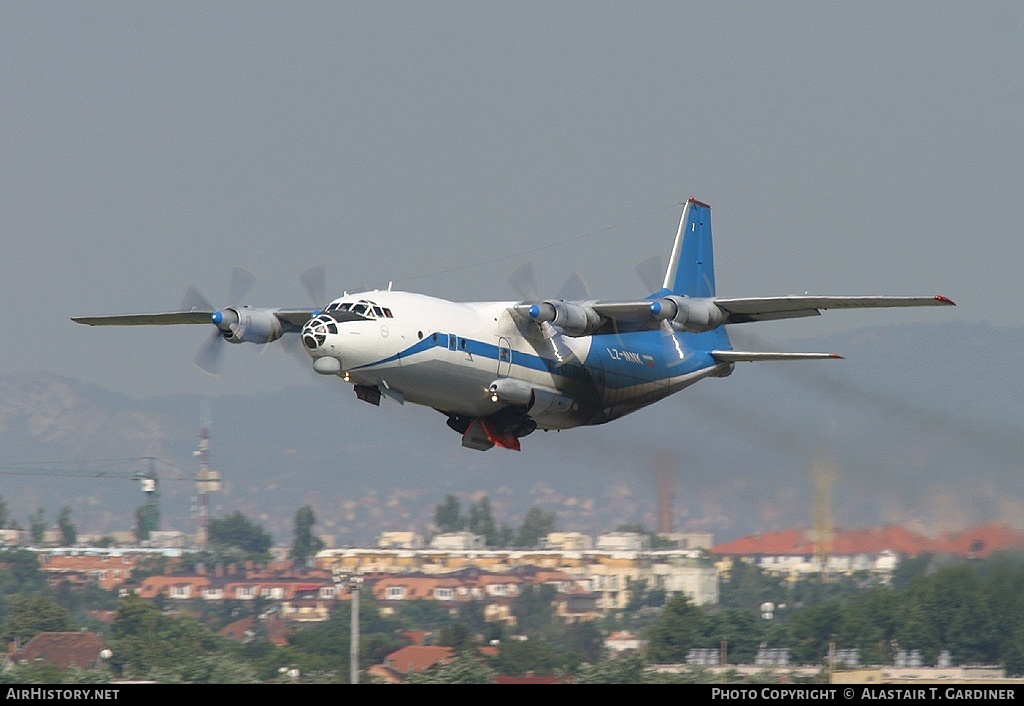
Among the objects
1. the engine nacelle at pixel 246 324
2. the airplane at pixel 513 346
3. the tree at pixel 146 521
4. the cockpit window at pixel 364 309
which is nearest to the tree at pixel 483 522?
the tree at pixel 146 521

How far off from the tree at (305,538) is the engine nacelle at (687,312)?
4062 centimetres

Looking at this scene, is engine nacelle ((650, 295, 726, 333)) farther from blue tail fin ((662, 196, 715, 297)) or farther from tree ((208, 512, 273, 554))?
tree ((208, 512, 273, 554))

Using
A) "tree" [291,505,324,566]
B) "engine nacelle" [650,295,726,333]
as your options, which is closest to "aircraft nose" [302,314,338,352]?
"engine nacelle" [650,295,726,333]

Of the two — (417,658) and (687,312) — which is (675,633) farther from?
(687,312)

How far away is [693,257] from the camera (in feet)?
118

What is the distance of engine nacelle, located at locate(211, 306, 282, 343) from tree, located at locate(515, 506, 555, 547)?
1160 inches

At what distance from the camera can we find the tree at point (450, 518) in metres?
69.9

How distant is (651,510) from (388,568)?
421 inches

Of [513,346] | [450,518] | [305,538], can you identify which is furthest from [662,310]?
[450,518]

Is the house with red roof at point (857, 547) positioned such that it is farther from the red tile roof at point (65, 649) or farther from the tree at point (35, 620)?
the tree at point (35, 620)

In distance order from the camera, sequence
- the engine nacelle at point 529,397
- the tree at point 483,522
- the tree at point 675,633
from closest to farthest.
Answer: the engine nacelle at point 529,397, the tree at point 675,633, the tree at point 483,522

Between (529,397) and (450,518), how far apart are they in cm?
4339

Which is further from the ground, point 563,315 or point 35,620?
point 563,315

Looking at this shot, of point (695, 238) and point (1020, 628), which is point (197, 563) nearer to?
point (695, 238)
